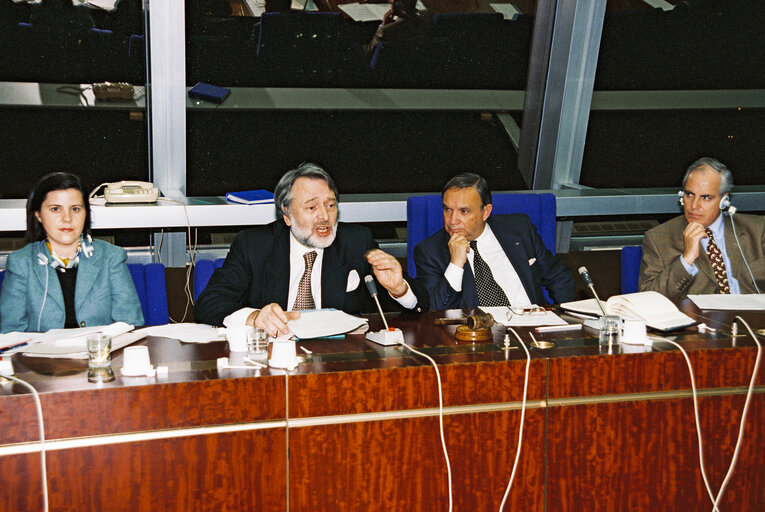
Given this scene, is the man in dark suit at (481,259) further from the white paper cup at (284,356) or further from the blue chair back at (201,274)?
the white paper cup at (284,356)

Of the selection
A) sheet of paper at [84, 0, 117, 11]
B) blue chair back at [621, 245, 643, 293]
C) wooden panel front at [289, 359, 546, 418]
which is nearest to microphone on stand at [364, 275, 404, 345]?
wooden panel front at [289, 359, 546, 418]

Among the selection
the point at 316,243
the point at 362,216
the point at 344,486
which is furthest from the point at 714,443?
the point at 362,216

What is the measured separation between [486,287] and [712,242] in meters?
0.94

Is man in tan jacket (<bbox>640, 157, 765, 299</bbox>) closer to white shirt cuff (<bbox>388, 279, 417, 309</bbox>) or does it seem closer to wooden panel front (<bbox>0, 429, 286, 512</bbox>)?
white shirt cuff (<bbox>388, 279, 417, 309</bbox>)

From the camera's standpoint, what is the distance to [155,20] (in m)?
3.76

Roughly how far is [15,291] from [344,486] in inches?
57.3

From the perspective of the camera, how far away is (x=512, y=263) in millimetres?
3289

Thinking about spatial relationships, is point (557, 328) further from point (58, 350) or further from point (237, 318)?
point (58, 350)

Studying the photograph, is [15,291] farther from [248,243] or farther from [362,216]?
[362,216]

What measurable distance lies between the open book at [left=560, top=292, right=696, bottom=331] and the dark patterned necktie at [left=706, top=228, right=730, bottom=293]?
831 mm

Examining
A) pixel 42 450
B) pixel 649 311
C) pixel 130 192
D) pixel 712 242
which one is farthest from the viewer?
pixel 130 192

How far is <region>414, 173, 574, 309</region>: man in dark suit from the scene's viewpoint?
3.10m

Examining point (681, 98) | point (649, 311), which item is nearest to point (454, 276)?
point (649, 311)

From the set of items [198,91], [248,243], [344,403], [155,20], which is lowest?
[344,403]
